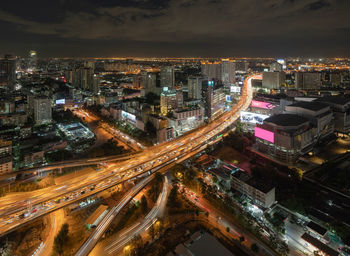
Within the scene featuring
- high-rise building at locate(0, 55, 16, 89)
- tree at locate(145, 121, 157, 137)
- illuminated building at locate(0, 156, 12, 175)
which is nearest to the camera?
illuminated building at locate(0, 156, 12, 175)

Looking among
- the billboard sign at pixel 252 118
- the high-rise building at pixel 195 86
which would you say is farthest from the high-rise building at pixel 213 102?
the billboard sign at pixel 252 118

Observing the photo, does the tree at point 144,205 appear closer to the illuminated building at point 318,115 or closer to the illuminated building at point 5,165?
the illuminated building at point 5,165

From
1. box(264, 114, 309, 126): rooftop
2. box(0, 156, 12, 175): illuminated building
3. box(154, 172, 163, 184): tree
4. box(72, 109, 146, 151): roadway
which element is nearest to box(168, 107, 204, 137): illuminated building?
box(72, 109, 146, 151): roadway

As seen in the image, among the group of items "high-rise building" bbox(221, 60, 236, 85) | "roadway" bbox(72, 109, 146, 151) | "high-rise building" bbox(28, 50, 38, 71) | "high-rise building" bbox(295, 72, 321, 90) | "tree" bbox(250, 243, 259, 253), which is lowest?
"tree" bbox(250, 243, 259, 253)

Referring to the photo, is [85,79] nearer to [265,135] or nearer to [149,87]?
[149,87]

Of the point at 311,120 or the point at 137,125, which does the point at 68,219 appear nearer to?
the point at 137,125

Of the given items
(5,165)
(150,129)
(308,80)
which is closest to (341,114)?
(308,80)

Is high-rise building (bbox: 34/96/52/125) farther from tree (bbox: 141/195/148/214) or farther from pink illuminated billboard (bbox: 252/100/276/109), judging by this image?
pink illuminated billboard (bbox: 252/100/276/109)
